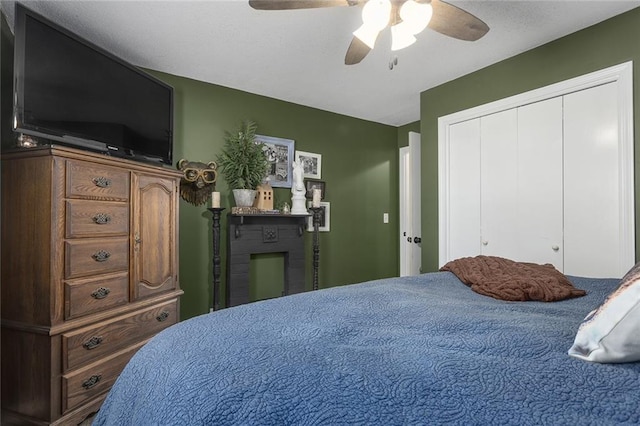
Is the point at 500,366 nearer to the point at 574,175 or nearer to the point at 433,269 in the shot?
the point at 574,175

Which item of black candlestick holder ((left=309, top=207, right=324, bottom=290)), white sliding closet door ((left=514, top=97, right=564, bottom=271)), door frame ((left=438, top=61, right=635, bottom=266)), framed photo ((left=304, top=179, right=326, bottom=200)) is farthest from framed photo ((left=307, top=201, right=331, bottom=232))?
door frame ((left=438, top=61, right=635, bottom=266))

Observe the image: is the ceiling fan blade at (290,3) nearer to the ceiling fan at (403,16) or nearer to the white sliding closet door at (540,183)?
the ceiling fan at (403,16)

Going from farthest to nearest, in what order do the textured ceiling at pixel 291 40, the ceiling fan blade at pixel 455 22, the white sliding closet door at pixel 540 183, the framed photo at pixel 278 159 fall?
the framed photo at pixel 278 159, the white sliding closet door at pixel 540 183, the textured ceiling at pixel 291 40, the ceiling fan blade at pixel 455 22

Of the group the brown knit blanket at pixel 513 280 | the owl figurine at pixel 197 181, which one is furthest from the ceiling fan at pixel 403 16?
the owl figurine at pixel 197 181

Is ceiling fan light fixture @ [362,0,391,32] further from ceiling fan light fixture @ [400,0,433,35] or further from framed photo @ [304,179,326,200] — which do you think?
framed photo @ [304,179,326,200]

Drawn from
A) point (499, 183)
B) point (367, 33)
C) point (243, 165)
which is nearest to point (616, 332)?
point (367, 33)

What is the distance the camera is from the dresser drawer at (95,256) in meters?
1.74

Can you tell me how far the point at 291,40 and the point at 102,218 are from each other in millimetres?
1725

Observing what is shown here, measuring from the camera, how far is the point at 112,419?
858 millimetres

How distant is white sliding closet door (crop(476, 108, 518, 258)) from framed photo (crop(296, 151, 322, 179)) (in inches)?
68.7

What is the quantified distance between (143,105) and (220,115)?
2.84 ft

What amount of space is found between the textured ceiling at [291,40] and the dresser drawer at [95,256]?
1.44 metres

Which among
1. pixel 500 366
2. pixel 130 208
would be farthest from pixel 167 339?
pixel 130 208

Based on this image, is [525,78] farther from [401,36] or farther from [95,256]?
[95,256]
